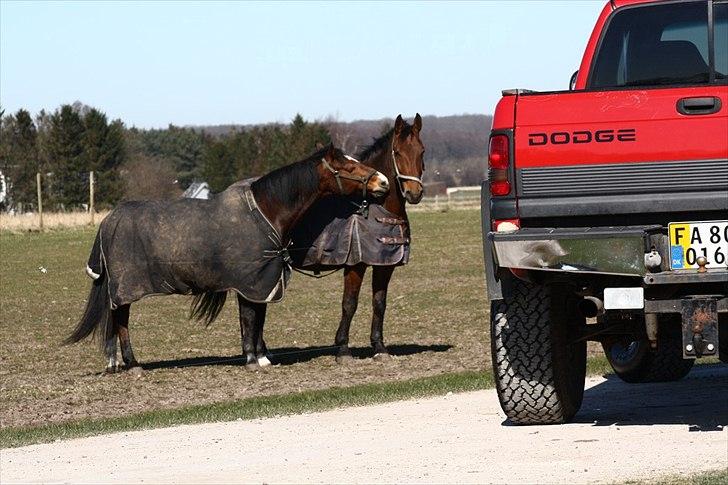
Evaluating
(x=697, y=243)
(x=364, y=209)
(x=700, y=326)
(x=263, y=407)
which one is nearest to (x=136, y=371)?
(x=364, y=209)

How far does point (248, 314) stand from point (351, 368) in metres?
1.18

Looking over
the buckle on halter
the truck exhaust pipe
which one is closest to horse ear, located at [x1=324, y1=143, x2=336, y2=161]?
the buckle on halter

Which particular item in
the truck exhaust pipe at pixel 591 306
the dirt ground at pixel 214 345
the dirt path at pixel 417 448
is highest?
the truck exhaust pipe at pixel 591 306

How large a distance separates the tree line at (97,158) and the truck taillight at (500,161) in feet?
227

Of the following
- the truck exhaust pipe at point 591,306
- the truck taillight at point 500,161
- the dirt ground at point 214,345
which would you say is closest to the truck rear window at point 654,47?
the truck taillight at point 500,161

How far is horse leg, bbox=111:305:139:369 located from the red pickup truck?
694 centimetres

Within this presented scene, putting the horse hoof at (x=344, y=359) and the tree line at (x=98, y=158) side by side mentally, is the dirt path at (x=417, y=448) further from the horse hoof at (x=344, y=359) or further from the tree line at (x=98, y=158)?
the tree line at (x=98, y=158)

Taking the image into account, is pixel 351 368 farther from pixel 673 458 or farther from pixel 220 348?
pixel 673 458

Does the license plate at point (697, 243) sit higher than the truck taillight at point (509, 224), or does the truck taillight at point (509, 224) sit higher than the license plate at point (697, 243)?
the truck taillight at point (509, 224)

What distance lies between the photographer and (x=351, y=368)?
1466 cm

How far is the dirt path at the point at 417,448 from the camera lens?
732 centimetres

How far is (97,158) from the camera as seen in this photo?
88312mm

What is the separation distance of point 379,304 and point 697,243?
767cm

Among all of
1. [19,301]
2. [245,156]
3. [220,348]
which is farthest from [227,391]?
[245,156]
